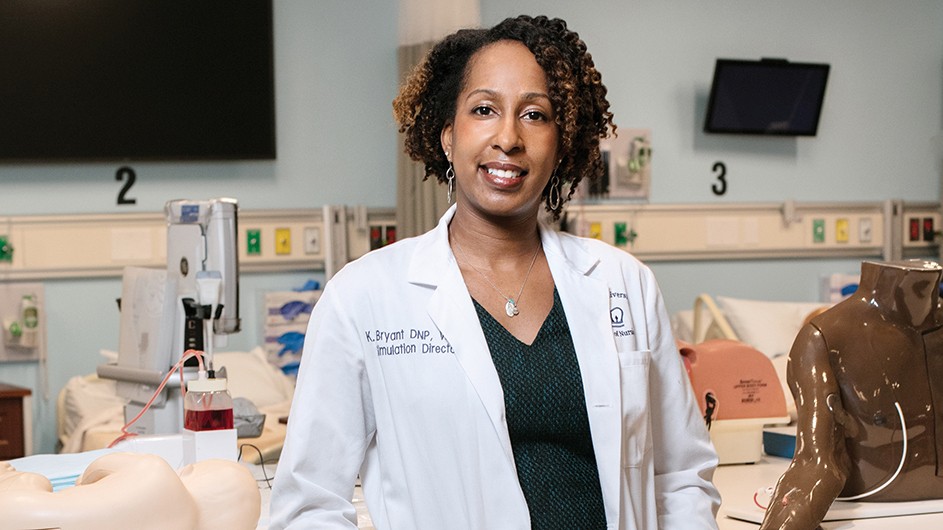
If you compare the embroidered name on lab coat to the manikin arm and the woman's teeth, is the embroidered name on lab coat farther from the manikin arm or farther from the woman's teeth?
the manikin arm

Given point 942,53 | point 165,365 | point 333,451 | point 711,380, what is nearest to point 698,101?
point 942,53

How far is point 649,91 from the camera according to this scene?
493cm

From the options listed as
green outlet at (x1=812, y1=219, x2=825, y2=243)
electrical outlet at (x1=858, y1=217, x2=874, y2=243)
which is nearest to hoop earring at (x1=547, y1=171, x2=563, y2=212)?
green outlet at (x1=812, y1=219, x2=825, y2=243)

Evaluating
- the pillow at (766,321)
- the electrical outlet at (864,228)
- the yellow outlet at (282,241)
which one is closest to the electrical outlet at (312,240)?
the yellow outlet at (282,241)

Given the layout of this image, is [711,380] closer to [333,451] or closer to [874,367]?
[874,367]

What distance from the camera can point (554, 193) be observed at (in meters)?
1.71

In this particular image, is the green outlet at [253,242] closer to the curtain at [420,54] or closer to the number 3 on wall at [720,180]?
the curtain at [420,54]

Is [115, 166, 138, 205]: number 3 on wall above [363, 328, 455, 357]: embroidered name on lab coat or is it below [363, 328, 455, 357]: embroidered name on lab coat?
above

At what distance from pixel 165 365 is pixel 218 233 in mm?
351

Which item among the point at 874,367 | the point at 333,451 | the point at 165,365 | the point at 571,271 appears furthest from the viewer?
the point at 165,365

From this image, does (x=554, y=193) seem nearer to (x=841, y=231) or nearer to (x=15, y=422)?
(x=15, y=422)

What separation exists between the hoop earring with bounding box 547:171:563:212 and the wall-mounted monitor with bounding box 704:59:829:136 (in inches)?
132

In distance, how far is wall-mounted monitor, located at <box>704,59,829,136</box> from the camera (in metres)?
4.91

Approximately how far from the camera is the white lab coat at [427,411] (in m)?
1.44
